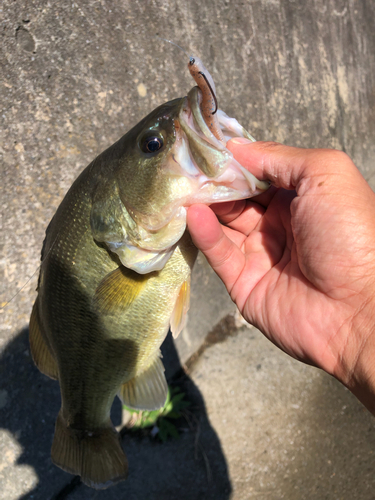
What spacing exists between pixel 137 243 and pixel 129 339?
1.72ft

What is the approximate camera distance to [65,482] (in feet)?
8.25

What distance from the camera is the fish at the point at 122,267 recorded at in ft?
4.60

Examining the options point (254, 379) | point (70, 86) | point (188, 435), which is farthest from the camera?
point (254, 379)

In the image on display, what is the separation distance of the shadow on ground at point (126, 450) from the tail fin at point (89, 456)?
531mm

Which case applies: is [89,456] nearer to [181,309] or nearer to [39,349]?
[39,349]

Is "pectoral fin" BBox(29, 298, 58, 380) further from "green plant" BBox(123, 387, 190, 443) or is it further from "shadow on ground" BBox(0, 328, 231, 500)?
"green plant" BBox(123, 387, 190, 443)

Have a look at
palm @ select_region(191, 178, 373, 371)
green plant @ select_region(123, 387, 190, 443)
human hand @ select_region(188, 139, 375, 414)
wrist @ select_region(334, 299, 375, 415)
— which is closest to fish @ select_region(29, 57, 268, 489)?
human hand @ select_region(188, 139, 375, 414)

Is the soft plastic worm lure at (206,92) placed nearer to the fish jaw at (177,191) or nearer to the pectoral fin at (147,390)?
the fish jaw at (177,191)

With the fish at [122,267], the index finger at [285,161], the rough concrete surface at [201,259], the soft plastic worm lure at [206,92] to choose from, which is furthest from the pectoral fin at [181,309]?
the rough concrete surface at [201,259]

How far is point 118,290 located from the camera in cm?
157

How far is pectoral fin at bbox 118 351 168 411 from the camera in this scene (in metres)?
1.91

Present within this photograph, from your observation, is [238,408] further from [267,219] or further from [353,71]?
[353,71]

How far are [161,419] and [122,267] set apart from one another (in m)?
1.86

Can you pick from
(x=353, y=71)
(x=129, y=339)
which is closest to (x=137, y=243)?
(x=129, y=339)
